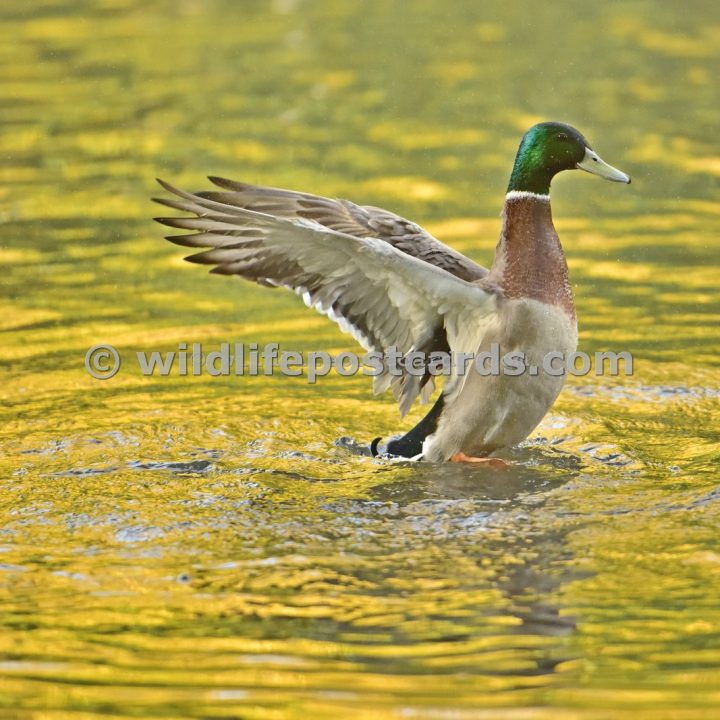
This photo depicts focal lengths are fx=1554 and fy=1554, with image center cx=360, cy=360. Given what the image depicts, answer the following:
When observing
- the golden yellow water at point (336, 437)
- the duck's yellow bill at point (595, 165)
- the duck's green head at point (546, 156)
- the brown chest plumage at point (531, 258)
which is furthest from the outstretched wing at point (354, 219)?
the golden yellow water at point (336, 437)

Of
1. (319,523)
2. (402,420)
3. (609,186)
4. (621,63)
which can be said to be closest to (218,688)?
(319,523)

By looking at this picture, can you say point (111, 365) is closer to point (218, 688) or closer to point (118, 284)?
point (118, 284)

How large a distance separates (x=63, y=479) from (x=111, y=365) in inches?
76.4

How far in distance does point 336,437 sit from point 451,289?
4.92ft

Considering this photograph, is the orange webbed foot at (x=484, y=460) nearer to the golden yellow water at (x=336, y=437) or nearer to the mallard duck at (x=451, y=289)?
the mallard duck at (x=451, y=289)

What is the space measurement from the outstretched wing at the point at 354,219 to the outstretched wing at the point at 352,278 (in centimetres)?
39

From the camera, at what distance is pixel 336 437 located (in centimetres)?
880

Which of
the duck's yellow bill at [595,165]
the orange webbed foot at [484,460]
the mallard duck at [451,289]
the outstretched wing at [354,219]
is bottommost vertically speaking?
the orange webbed foot at [484,460]

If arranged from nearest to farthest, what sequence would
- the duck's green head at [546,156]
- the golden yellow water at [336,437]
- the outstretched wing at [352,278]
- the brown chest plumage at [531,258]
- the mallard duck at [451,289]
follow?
1. the golden yellow water at [336,437]
2. the outstretched wing at [352,278]
3. the mallard duck at [451,289]
4. the brown chest plumage at [531,258]
5. the duck's green head at [546,156]

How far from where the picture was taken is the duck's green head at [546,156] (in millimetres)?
8242

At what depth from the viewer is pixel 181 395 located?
9469 millimetres

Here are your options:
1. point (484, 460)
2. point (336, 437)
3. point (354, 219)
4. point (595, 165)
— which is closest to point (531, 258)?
point (595, 165)

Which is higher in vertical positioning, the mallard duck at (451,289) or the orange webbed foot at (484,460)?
the mallard duck at (451,289)

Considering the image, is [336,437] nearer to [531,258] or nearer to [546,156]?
[531,258]
